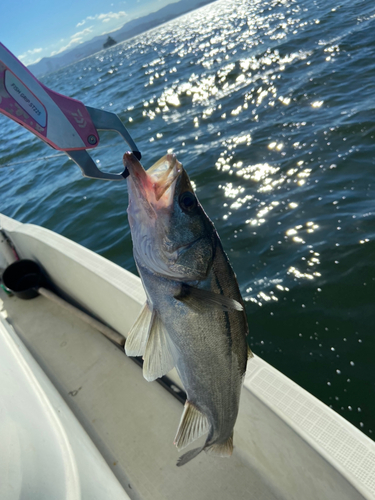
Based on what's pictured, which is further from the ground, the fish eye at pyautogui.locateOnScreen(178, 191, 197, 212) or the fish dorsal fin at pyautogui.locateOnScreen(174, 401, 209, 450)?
the fish eye at pyautogui.locateOnScreen(178, 191, 197, 212)

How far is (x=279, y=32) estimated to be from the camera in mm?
18297

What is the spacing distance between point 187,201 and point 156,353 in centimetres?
83

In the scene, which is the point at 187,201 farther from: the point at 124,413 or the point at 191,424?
the point at 124,413

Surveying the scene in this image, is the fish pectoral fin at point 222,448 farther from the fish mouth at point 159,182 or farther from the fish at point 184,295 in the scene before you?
the fish mouth at point 159,182

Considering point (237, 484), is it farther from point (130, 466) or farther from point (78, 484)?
point (78, 484)

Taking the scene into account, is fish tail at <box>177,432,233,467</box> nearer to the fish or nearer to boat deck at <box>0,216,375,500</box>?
the fish

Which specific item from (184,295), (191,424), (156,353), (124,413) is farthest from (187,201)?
(124,413)

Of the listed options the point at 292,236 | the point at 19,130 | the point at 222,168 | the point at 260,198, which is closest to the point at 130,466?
the point at 292,236

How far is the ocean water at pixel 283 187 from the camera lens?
13.5 ft

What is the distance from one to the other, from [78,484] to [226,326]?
145 centimetres

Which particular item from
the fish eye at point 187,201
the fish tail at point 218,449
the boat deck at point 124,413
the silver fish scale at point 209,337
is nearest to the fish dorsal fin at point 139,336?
the silver fish scale at point 209,337

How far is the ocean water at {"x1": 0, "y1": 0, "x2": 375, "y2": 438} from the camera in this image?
4.12 metres

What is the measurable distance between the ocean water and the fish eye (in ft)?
2.60

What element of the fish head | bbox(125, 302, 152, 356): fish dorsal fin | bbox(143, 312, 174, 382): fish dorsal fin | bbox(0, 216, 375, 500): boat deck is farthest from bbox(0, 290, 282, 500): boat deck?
the fish head
